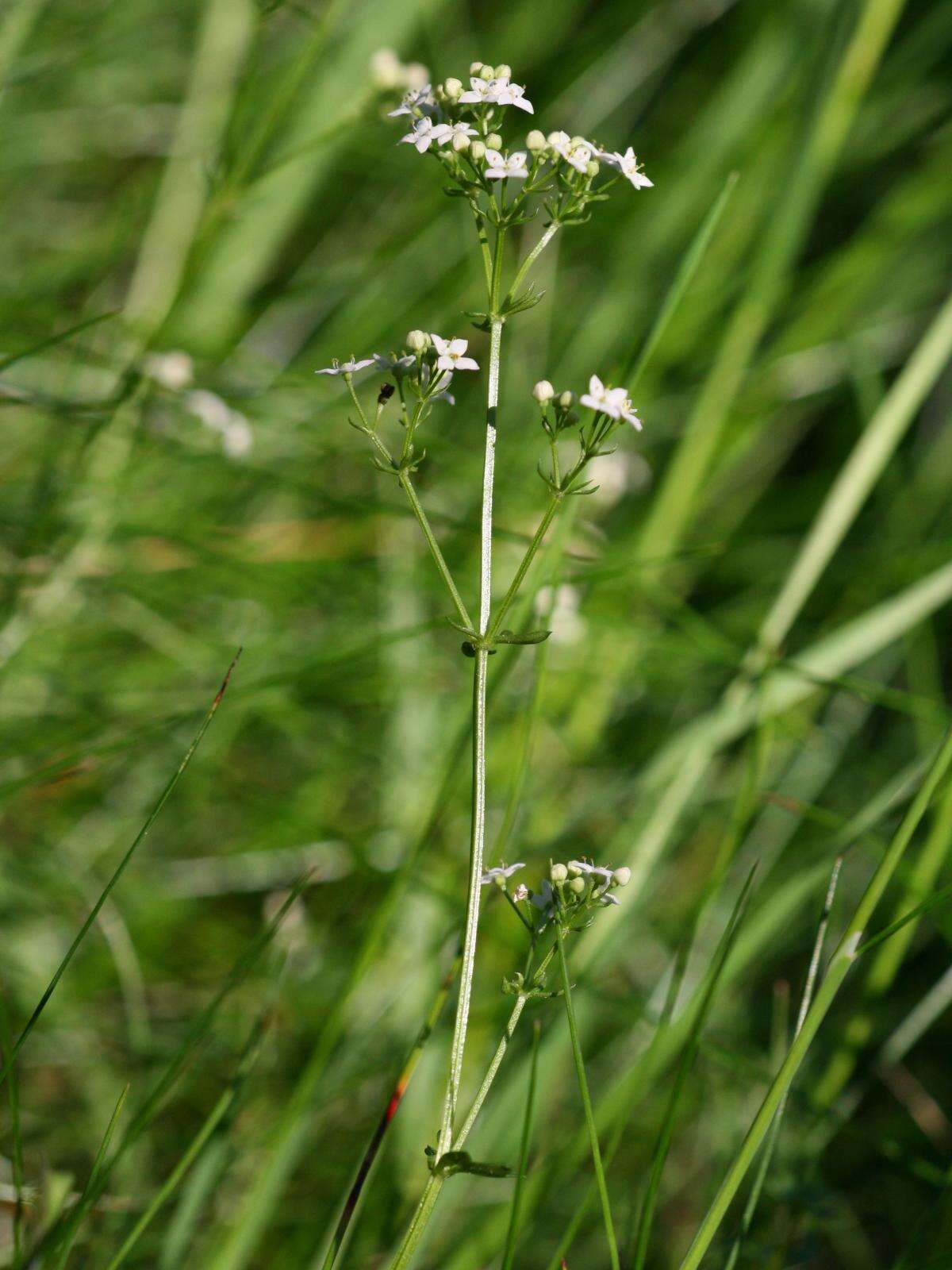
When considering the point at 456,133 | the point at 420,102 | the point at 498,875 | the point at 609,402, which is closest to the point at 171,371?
the point at 420,102

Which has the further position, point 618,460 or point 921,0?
point 921,0

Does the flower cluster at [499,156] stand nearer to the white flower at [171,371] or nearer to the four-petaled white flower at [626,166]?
the four-petaled white flower at [626,166]

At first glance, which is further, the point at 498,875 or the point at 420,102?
the point at 420,102

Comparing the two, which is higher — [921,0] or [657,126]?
[921,0]

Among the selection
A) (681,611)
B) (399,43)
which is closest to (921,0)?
(399,43)

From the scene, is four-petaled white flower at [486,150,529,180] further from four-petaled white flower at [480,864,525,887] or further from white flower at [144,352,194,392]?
white flower at [144,352,194,392]

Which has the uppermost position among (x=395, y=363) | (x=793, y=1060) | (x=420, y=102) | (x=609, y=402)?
(x=420, y=102)

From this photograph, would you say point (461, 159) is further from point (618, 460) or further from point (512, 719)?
point (618, 460)

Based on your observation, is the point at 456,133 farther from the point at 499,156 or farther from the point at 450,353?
the point at 450,353
